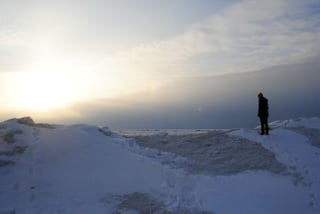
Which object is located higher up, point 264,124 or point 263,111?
point 263,111

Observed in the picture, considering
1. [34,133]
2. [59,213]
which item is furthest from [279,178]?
Result: [34,133]

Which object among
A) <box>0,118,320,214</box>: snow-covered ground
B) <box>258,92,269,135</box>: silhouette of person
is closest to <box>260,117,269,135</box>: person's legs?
<box>258,92,269,135</box>: silhouette of person

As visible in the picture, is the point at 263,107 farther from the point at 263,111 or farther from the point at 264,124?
the point at 264,124

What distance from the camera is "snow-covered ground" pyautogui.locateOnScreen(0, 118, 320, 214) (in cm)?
1384

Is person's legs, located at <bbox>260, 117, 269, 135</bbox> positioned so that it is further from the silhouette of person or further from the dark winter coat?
the dark winter coat

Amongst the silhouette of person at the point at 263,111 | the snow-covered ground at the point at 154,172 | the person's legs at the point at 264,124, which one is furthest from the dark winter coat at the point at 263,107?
the snow-covered ground at the point at 154,172

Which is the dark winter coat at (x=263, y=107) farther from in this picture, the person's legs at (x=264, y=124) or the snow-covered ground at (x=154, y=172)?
the snow-covered ground at (x=154, y=172)

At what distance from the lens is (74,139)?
19.6m

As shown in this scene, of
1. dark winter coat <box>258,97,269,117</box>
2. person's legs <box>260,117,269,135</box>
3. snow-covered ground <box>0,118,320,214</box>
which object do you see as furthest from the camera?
dark winter coat <box>258,97,269,117</box>

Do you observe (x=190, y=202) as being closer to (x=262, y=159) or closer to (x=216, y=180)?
(x=216, y=180)

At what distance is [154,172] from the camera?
1642 centimetres

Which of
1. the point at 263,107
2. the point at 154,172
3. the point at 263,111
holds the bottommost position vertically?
the point at 154,172

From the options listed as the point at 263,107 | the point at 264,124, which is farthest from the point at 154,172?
the point at 263,107

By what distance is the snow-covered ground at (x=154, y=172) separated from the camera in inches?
545
